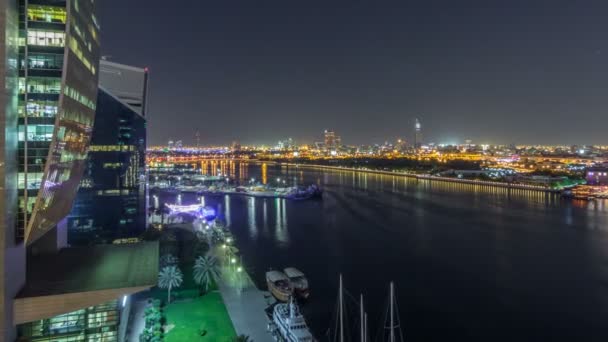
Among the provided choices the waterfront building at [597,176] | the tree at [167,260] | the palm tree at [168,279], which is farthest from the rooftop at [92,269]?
the waterfront building at [597,176]

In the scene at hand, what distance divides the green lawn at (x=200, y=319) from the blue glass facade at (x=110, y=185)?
21.0 feet

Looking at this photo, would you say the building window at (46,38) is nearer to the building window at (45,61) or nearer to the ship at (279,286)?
the building window at (45,61)

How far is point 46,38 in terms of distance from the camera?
16.4 feet

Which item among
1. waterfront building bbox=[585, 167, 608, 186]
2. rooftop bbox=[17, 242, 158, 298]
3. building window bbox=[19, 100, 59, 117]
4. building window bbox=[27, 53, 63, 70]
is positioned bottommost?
rooftop bbox=[17, 242, 158, 298]

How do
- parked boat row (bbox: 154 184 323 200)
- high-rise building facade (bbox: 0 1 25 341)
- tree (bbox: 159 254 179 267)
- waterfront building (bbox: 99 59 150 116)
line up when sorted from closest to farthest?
high-rise building facade (bbox: 0 1 25 341) → tree (bbox: 159 254 179 267) → waterfront building (bbox: 99 59 150 116) → parked boat row (bbox: 154 184 323 200)

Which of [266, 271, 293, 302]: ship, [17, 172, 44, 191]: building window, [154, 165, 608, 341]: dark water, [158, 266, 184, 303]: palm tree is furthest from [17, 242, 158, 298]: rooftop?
[154, 165, 608, 341]: dark water

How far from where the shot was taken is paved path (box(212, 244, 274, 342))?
21.9 feet

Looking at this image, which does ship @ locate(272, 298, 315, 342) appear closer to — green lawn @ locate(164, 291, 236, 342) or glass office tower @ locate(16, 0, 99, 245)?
green lawn @ locate(164, 291, 236, 342)

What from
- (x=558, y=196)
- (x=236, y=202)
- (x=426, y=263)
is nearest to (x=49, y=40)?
(x=426, y=263)

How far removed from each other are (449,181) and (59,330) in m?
38.8

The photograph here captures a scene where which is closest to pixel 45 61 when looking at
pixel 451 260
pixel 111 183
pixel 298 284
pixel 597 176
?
pixel 298 284

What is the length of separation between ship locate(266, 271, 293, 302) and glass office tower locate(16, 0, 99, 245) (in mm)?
4782

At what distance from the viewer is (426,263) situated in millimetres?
12250

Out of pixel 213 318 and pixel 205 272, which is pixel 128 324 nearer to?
pixel 213 318
